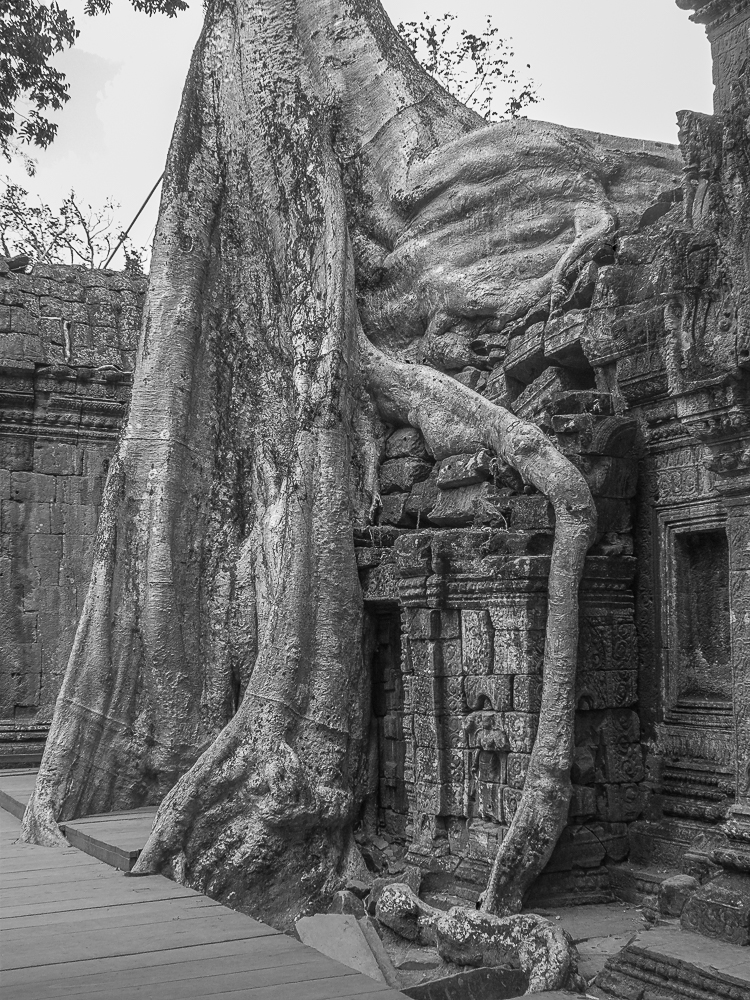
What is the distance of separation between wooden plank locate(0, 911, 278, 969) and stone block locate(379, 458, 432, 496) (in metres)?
2.84

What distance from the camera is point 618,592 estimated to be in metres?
5.11

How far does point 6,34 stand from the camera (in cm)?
504

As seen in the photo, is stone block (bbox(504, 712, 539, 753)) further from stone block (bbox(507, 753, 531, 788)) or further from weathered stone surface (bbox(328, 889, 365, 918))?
weathered stone surface (bbox(328, 889, 365, 918))

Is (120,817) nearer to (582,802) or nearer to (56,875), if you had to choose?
(56,875)

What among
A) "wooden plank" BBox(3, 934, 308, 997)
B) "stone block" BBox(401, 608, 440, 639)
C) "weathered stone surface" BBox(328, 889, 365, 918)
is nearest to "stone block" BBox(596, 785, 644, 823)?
"stone block" BBox(401, 608, 440, 639)

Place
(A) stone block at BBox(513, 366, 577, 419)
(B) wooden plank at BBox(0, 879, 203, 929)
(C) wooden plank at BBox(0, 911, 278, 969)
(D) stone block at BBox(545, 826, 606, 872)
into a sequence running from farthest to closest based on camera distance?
(A) stone block at BBox(513, 366, 577, 419), (D) stone block at BBox(545, 826, 606, 872), (B) wooden plank at BBox(0, 879, 203, 929), (C) wooden plank at BBox(0, 911, 278, 969)

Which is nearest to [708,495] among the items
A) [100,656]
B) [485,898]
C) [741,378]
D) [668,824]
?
[741,378]

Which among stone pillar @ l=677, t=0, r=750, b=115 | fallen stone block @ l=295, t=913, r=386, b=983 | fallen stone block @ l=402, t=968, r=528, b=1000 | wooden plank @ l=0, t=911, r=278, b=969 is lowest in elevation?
fallen stone block @ l=402, t=968, r=528, b=1000

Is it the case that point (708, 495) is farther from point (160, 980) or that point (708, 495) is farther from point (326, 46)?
point (326, 46)

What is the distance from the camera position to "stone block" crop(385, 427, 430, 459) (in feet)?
20.9

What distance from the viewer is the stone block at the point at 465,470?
5.61m

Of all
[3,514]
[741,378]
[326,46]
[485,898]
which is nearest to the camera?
[741,378]

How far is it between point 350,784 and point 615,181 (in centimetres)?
360

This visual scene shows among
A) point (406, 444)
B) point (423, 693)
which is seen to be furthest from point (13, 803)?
point (406, 444)
